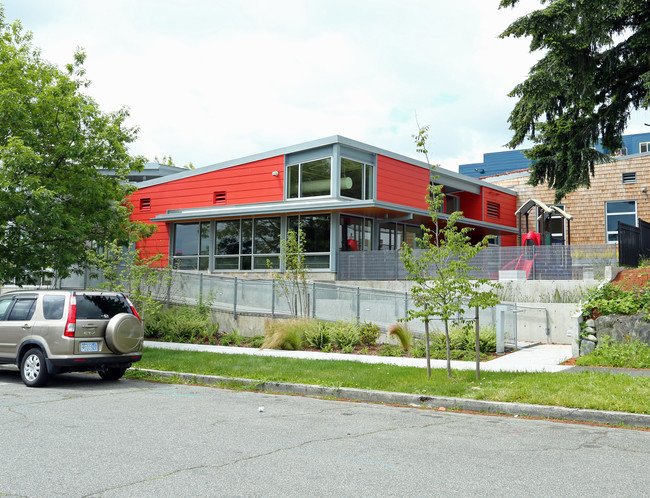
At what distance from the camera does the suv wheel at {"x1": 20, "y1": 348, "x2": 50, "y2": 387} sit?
1037 cm

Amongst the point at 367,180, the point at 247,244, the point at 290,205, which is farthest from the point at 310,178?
the point at 247,244

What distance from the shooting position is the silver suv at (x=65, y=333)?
1037 cm

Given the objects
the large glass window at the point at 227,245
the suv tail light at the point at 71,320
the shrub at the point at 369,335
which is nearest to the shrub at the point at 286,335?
the shrub at the point at 369,335

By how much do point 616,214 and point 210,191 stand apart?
66.0 feet

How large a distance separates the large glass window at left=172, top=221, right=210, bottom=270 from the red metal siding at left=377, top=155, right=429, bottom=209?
8.09 meters

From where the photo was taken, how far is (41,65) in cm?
2023

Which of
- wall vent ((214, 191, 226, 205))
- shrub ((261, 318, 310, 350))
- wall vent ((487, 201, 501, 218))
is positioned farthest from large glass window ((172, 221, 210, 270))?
wall vent ((487, 201, 501, 218))

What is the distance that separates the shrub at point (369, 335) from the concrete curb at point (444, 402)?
569cm

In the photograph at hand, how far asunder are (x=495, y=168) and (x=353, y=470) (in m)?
59.3

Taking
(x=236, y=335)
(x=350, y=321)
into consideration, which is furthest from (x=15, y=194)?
(x=350, y=321)

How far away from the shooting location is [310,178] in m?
24.0

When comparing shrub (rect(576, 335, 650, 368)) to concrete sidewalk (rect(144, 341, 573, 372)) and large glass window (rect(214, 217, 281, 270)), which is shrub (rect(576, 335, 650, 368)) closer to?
concrete sidewalk (rect(144, 341, 573, 372))

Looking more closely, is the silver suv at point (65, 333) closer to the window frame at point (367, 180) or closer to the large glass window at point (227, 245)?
the window frame at point (367, 180)

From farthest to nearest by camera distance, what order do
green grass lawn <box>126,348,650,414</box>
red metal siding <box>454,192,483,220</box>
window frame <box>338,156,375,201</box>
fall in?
1. red metal siding <box>454,192,483,220</box>
2. window frame <box>338,156,375,201</box>
3. green grass lawn <box>126,348,650,414</box>
